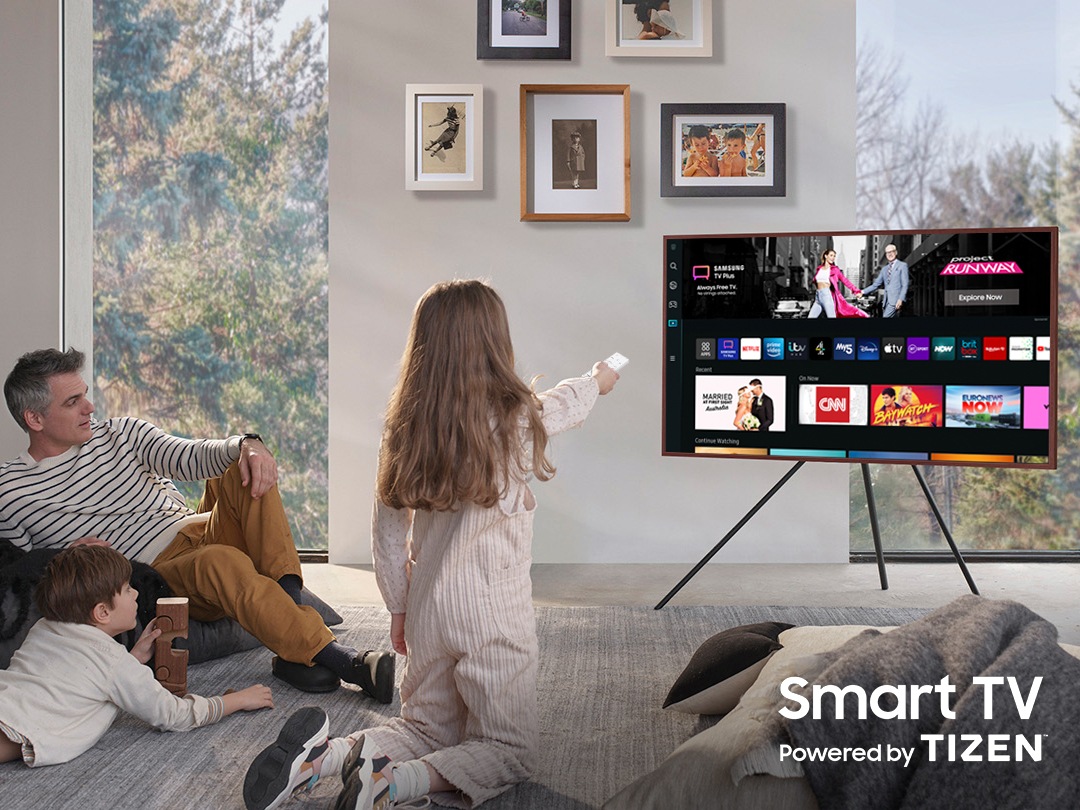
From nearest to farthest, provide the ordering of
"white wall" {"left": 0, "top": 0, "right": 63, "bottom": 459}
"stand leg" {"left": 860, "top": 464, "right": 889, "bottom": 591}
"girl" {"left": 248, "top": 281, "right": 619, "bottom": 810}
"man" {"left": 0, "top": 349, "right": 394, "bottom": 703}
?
"girl" {"left": 248, "top": 281, "right": 619, "bottom": 810}
"man" {"left": 0, "top": 349, "right": 394, "bottom": 703}
"stand leg" {"left": 860, "top": 464, "right": 889, "bottom": 591}
"white wall" {"left": 0, "top": 0, "right": 63, "bottom": 459}

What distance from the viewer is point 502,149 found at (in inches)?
162

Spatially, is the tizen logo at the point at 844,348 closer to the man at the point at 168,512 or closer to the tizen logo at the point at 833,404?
the tizen logo at the point at 833,404

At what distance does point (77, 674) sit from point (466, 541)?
85 cm

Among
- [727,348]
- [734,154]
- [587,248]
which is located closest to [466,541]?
[727,348]

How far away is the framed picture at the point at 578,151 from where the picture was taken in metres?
4.07

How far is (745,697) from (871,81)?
2976mm

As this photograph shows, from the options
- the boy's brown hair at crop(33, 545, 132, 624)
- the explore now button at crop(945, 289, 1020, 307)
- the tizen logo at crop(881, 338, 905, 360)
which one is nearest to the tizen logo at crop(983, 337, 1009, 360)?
the explore now button at crop(945, 289, 1020, 307)

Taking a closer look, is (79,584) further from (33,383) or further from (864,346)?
(864,346)

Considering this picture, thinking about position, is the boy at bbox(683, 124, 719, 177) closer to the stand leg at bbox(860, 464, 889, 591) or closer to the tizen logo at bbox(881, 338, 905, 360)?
the tizen logo at bbox(881, 338, 905, 360)

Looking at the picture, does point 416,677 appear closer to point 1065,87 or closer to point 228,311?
point 228,311

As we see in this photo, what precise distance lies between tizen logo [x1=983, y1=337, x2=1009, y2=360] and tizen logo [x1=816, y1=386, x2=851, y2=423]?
1.35ft

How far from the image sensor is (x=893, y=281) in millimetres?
3254

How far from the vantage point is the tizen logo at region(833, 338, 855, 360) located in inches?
129

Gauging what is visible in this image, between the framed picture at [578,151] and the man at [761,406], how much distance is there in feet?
3.32
